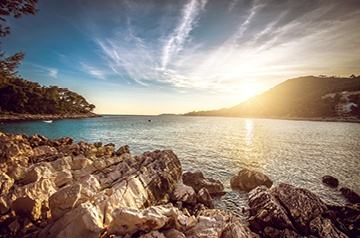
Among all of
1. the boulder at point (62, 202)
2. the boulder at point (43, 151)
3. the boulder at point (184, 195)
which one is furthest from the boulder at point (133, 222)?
the boulder at point (43, 151)

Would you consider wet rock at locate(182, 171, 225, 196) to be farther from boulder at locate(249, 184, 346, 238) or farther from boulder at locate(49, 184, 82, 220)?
boulder at locate(49, 184, 82, 220)

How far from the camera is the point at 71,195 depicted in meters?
7.89

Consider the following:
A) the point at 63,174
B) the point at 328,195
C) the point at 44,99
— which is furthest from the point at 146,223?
the point at 44,99

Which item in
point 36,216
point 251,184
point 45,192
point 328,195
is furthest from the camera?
point 251,184

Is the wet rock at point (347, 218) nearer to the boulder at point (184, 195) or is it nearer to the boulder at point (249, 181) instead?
the boulder at point (249, 181)

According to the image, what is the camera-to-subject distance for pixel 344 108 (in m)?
142

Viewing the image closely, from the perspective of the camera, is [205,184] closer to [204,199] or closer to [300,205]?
[204,199]

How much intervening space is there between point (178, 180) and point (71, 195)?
14238 mm

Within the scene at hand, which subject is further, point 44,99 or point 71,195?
point 44,99

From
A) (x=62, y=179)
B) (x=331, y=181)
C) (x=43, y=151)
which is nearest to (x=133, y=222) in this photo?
(x=62, y=179)

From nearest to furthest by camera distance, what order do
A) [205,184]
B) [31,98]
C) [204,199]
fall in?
[204,199], [205,184], [31,98]

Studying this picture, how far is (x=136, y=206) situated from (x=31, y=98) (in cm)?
14267

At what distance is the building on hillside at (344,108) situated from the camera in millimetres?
137913

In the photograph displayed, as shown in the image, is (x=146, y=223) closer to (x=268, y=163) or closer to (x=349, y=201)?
(x=349, y=201)
